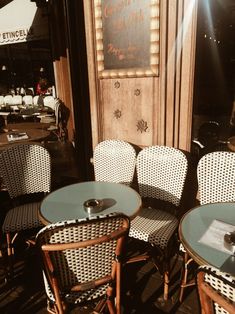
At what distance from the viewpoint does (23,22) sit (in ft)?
21.4

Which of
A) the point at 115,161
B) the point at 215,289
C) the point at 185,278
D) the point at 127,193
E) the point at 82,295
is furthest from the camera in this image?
the point at 115,161

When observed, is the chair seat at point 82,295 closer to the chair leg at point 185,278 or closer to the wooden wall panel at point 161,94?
the chair leg at point 185,278

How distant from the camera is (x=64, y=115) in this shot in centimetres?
637

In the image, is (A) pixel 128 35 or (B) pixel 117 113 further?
(B) pixel 117 113

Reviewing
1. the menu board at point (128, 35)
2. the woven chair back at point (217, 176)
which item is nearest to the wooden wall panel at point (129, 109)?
the menu board at point (128, 35)

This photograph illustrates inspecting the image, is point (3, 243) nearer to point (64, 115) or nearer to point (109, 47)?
point (109, 47)

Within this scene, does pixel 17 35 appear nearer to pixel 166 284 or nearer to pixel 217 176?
pixel 217 176

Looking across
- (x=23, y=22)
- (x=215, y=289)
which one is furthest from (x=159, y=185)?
(x=23, y=22)

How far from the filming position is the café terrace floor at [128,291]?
214cm

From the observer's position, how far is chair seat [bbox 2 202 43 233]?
240 cm

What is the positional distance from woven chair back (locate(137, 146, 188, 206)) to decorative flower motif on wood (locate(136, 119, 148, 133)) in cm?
35

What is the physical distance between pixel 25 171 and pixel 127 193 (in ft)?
3.69

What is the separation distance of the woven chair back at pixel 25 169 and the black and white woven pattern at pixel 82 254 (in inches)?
53.6

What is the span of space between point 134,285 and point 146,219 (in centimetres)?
54
